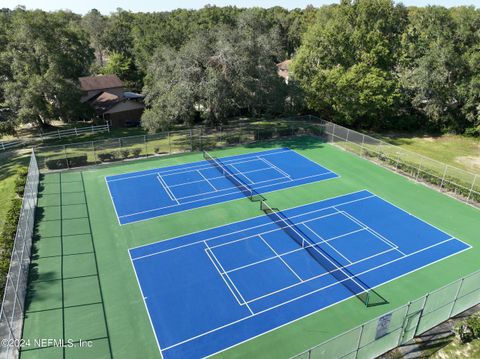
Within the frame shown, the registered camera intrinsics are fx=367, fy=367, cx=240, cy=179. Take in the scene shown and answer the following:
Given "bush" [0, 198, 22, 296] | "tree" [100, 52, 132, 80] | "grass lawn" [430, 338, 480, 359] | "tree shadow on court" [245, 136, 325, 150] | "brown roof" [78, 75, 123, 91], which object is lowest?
"grass lawn" [430, 338, 480, 359]

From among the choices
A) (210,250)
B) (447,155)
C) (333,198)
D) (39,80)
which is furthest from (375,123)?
(39,80)

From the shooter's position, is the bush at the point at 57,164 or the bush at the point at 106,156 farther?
the bush at the point at 106,156

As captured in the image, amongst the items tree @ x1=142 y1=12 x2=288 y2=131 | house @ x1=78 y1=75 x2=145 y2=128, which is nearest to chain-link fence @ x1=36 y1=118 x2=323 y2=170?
tree @ x1=142 y1=12 x2=288 y2=131

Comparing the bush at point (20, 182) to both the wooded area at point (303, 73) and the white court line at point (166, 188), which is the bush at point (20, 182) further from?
the wooded area at point (303, 73)

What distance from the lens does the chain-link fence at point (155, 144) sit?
28375 millimetres

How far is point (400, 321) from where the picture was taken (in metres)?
12.3

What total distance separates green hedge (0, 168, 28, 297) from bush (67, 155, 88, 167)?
4236mm

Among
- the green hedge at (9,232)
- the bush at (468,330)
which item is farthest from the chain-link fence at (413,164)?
the green hedge at (9,232)

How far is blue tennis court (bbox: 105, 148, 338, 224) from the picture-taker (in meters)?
22.8

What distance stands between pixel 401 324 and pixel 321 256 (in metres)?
5.63

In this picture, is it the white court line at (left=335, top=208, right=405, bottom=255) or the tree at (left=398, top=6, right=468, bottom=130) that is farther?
the tree at (left=398, top=6, right=468, bottom=130)

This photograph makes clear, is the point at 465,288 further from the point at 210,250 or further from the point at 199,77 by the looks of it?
the point at 199,77

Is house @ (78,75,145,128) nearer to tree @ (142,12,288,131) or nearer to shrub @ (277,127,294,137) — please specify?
tree @ (142,12,288,131)

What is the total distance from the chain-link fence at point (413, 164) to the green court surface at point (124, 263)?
3.44 feet
